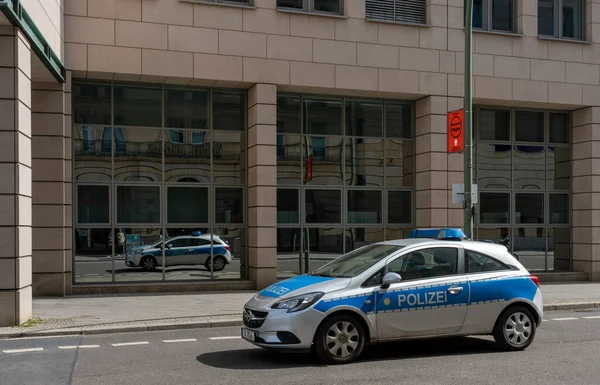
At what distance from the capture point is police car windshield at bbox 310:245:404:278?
9.55 metres

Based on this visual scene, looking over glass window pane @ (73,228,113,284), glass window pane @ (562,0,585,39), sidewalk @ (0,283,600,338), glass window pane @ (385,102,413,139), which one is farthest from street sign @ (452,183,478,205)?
glass window pane @ (562,0,585,39)

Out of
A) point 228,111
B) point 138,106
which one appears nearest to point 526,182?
point 228,111

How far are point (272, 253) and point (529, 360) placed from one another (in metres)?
9.71

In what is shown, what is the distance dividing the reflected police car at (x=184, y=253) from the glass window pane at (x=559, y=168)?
10081 millimetres

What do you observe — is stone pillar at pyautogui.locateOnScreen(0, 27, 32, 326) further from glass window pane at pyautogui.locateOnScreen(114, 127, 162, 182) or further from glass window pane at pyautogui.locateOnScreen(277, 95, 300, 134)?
glass window pane at pyautogui.locateOnScreen(277, 95, 300, 134)

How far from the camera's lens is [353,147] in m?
20.1

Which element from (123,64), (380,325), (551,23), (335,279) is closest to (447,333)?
(380,325)

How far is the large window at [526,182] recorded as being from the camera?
70.4 ft

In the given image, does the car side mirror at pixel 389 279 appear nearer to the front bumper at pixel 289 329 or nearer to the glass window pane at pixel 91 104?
the front bumper at pixel 289 329

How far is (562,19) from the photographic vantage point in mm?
21828

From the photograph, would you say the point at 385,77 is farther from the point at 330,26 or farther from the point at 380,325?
the point at 380,325

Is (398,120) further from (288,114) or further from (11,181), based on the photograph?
(11,181)

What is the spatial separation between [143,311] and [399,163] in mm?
9032

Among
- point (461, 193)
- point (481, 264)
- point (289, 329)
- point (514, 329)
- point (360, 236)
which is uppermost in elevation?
point (461, 193)
